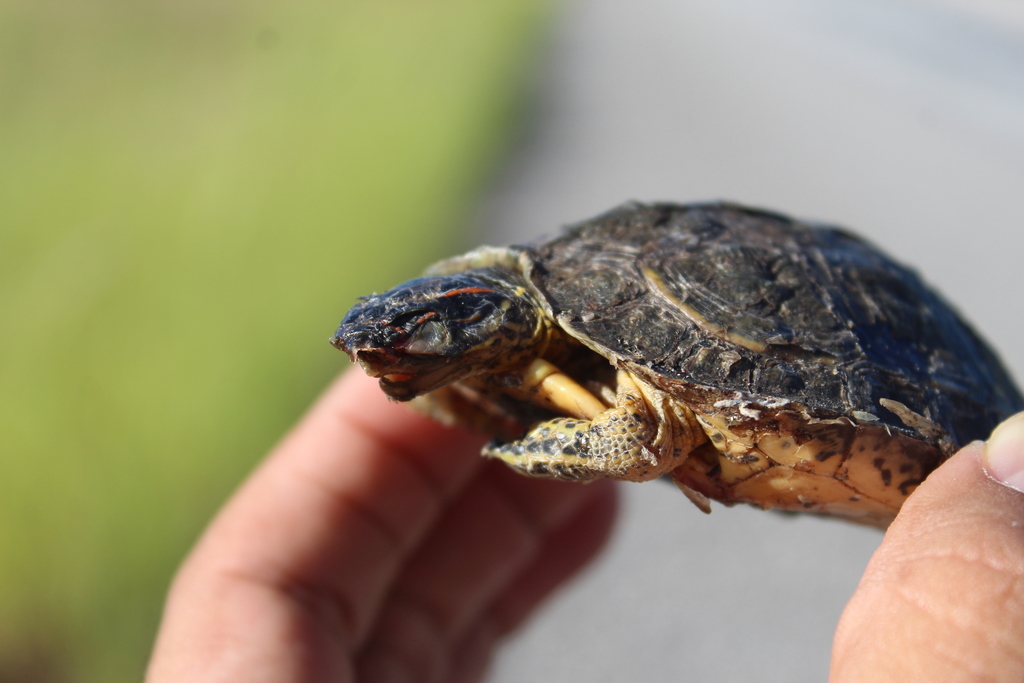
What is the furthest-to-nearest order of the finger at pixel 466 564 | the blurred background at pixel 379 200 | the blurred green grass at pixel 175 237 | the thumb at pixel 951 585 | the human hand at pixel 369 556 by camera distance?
the blurred background at pixel 379 200 → the blurred green grass at pixel 175 237 → the finger at pixel 466 564 → the human hand at pixel 369 556 → the thumb at pixel 951 585

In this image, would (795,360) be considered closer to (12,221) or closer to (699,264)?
(699,264)

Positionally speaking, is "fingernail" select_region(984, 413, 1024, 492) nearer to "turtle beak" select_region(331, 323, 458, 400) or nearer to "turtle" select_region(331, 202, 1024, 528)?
"turtle" select_region(331, 202, 1024, 528)

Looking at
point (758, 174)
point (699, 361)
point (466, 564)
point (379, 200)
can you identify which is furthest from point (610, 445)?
point (758, 174)

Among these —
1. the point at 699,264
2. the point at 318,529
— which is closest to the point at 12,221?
the point at 318,529

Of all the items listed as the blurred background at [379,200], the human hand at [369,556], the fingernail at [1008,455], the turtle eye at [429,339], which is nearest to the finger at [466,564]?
the human hand at [369,556]

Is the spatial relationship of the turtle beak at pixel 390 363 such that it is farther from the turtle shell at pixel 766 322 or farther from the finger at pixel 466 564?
the finger at pixel 466 564
